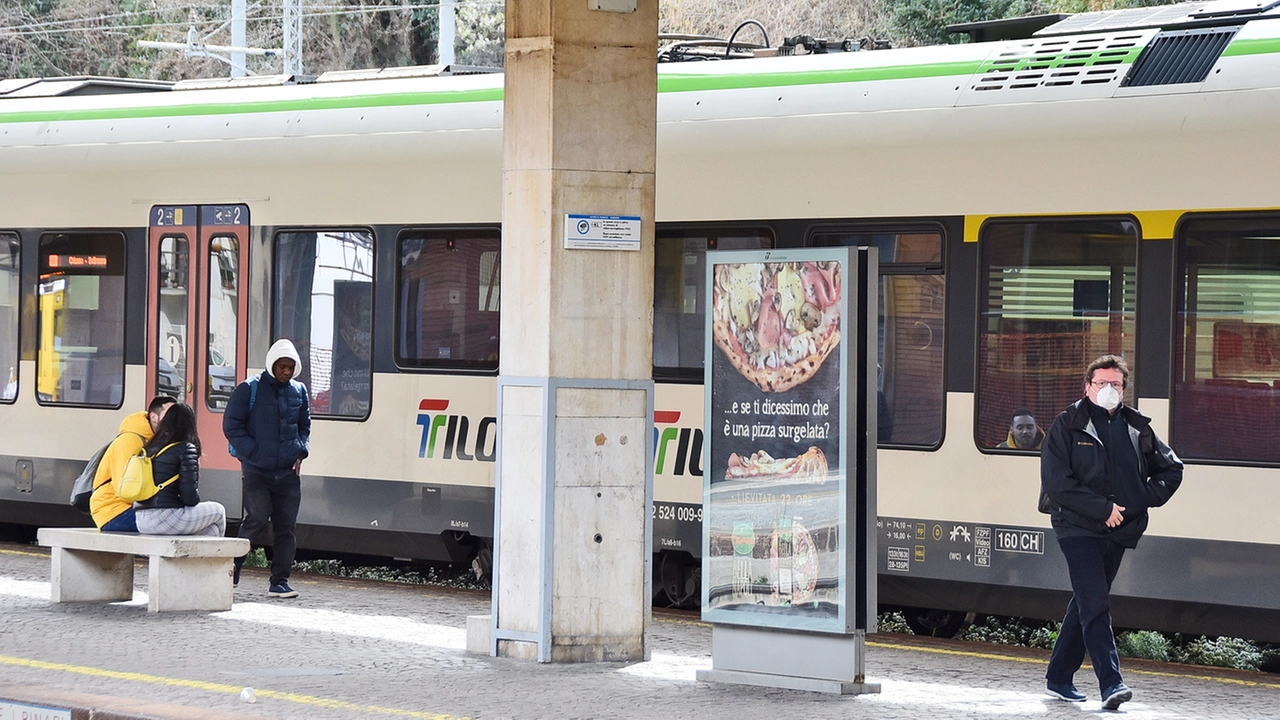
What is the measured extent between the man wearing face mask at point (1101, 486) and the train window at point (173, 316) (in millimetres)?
6962

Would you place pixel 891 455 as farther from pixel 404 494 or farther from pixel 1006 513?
pixel 404 494

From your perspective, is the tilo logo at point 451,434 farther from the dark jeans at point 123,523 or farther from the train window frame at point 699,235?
the dark jeans at point 123,523

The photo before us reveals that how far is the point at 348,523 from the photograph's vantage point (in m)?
11.8

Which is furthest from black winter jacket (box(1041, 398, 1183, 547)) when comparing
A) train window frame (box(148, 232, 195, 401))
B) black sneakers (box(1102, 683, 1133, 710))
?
train window frame (box(148, 232, 195, 401))

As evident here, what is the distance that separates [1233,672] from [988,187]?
9.18ft

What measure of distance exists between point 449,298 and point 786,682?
14.3 ft

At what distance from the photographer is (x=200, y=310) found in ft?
41.0

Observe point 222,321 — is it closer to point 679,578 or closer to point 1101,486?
point 679,578

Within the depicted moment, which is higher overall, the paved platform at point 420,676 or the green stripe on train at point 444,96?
the green stripe on train at point 444,96

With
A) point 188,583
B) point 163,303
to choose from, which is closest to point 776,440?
point 188,583

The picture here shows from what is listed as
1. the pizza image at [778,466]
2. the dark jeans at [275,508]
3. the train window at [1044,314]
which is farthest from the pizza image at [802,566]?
the dark jeans at [275,508]

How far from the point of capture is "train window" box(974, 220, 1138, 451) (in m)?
9.23

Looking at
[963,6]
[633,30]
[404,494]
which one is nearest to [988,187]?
[633,30]

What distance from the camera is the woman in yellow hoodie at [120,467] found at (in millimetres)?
10250
